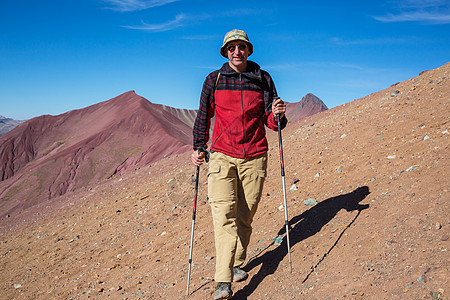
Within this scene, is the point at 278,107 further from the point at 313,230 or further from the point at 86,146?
the point at 86,146

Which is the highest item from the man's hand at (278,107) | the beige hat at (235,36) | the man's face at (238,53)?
the beige hat at (235,36)

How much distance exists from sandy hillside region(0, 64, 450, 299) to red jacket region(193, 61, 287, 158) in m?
1.48

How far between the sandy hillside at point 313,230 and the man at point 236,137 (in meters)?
0.73

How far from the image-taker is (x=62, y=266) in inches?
257

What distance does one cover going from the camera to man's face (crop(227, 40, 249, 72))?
10.9 ft

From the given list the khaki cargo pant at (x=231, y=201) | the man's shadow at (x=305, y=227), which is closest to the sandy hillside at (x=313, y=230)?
the man's shadow at (x=305, y=227)

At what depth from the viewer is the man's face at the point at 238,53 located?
10.9ft

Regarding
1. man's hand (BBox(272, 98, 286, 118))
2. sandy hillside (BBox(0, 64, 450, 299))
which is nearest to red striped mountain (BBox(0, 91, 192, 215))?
sandy hillside (BBox(0, 64, 450, 299))

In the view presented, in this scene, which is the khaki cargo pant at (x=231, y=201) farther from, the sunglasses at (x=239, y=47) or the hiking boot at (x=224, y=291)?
the sunglasses at (x=239, y=47)

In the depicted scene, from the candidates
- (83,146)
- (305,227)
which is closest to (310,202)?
(305,227)

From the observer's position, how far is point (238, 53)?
3.33m

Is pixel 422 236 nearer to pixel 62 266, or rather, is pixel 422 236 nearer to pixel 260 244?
pixel 260 244

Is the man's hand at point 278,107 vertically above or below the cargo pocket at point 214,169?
above

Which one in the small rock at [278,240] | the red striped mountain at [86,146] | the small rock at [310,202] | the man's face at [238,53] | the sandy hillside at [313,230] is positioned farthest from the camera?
the red striped mountain at [86,146]
